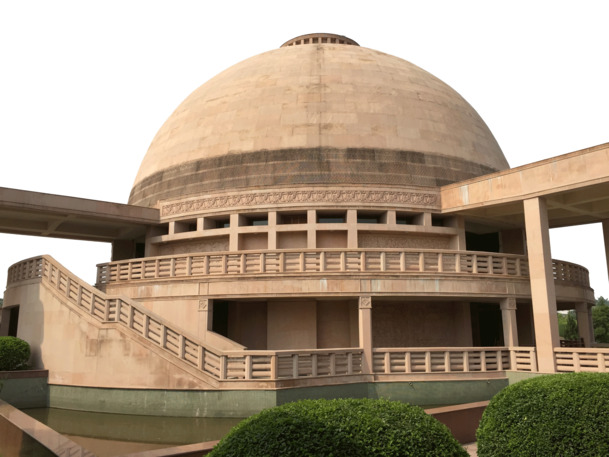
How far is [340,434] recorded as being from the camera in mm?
5574

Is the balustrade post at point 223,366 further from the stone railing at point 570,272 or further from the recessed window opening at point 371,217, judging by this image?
the stone railing at point 570,272

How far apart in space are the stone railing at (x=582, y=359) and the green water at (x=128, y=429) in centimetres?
1123

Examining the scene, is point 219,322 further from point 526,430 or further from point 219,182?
point 526,430

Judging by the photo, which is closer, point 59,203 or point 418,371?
point 418,371

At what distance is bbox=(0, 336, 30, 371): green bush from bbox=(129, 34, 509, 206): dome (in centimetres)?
960

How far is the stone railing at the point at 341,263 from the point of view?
1981 cm

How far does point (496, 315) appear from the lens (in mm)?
26672

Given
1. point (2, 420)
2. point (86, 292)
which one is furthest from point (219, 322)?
point (2, 420)

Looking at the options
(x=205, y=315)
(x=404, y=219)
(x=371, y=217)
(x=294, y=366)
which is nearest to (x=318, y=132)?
(x=371, y=217)

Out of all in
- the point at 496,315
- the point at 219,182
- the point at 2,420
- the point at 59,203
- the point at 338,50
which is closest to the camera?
the point at 2,420

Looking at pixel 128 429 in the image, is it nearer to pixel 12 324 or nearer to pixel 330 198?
pixel 330 198

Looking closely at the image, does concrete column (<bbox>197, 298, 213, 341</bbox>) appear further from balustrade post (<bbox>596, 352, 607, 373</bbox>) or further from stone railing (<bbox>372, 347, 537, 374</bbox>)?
balustrade post (<bbox>596, 352, 607, 373</bbox>)

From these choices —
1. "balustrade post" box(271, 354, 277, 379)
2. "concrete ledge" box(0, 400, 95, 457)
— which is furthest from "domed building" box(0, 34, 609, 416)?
"concrete ledge" box(0, 400, 95, 457)

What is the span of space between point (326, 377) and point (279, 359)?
1937mm
